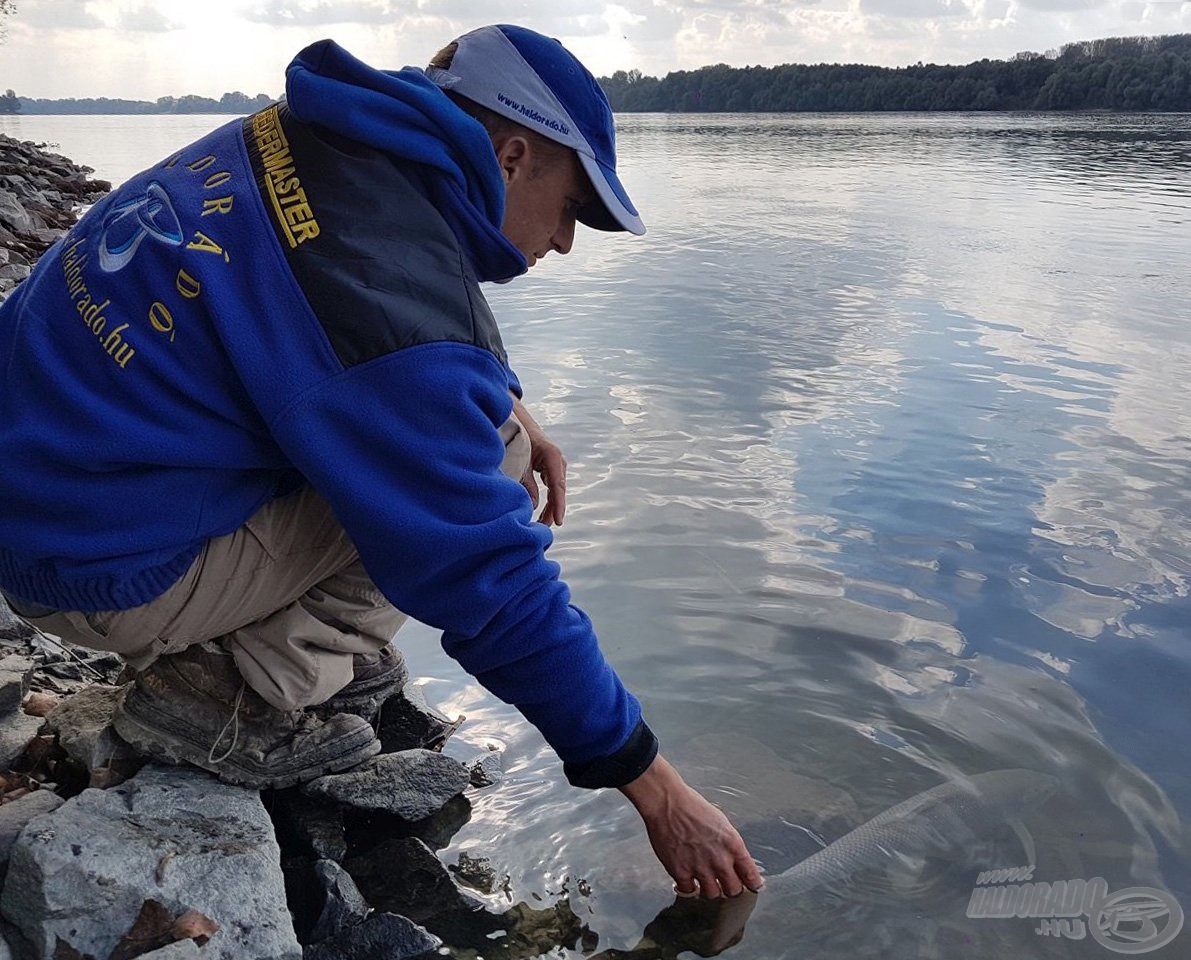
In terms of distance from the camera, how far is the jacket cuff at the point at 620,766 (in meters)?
2.15

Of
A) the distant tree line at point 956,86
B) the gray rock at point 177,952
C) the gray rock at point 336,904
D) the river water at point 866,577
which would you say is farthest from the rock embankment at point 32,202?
the distant tree line at point 956,86

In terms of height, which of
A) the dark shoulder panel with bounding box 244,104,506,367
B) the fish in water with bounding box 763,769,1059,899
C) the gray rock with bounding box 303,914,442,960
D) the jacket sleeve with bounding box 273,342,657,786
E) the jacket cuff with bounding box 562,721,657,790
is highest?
the dark shoulder panel with bounding box 244,104,506,367

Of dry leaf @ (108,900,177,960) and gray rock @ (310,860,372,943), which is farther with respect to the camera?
gray rock @ (310,860,372,943)

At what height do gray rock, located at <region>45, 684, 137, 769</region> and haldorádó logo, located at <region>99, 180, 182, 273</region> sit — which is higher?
haldorádó logo, located at <region>99, 180, 182, 273</region>

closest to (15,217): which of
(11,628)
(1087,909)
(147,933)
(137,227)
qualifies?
(11,628)

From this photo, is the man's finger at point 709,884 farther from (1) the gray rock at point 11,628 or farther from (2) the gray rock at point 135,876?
(1) the gray rock at point 11,628

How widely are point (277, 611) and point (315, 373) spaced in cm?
86

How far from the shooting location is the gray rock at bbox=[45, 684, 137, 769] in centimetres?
251

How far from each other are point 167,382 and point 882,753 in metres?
2.28

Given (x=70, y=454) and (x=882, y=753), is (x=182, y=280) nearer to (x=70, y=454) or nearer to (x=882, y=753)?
(x=70, y=454)

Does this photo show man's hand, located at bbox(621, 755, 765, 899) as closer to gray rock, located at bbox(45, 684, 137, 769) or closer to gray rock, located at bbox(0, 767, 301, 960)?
gray rock, located at bbox(0, 767, 301, 960)

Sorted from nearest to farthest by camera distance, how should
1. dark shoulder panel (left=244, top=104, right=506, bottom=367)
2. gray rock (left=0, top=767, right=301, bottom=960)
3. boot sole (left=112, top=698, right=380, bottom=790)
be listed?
dark shoulder panel (left=244, top=104, right=506, bottom=367), gray rock (left=0, top=767, right=301, bottom=960), boot sole (left=112, top=698, right=380, bottom=790)

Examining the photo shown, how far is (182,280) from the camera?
6.14 ft

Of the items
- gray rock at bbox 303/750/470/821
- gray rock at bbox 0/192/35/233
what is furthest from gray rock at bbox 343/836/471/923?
gray rock at bbox 0/192/35/233
